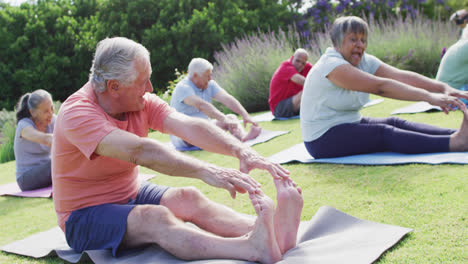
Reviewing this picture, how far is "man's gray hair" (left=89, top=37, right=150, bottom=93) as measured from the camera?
6.82 ft

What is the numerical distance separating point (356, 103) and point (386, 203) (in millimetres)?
1373

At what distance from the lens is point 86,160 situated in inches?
86.0

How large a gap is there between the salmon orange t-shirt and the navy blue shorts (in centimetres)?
6

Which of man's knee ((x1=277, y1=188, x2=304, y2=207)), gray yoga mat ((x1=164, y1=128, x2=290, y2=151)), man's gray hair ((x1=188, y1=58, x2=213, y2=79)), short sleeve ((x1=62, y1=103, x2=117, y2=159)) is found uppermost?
short sleeve ((x1=62, y1=103, x2=117, y2=159))

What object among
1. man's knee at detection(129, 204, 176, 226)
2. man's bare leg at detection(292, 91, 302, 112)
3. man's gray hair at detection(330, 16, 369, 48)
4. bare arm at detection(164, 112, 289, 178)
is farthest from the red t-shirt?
man's knee at detection(129, 204, 176, 226)

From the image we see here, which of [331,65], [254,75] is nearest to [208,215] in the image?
[331,65]

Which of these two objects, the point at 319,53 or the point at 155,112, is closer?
the point at 155,112

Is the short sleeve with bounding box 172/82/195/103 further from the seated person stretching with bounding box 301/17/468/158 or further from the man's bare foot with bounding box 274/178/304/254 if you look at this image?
the man's bare foot with bounding box 274/178/304/254

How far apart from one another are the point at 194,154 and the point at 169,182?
1326mm

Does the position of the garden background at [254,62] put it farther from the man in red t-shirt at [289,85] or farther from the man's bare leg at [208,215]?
the man's bare leg at [208,215]

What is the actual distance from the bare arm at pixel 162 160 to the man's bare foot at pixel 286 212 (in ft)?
0.67

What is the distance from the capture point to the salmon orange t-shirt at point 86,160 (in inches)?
79.3

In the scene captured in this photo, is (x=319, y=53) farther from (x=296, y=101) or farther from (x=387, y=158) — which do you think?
(x=387, y=158)

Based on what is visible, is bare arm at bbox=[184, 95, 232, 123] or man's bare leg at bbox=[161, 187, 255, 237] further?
bare arm at bbox=[184, 95, 232, 123]
